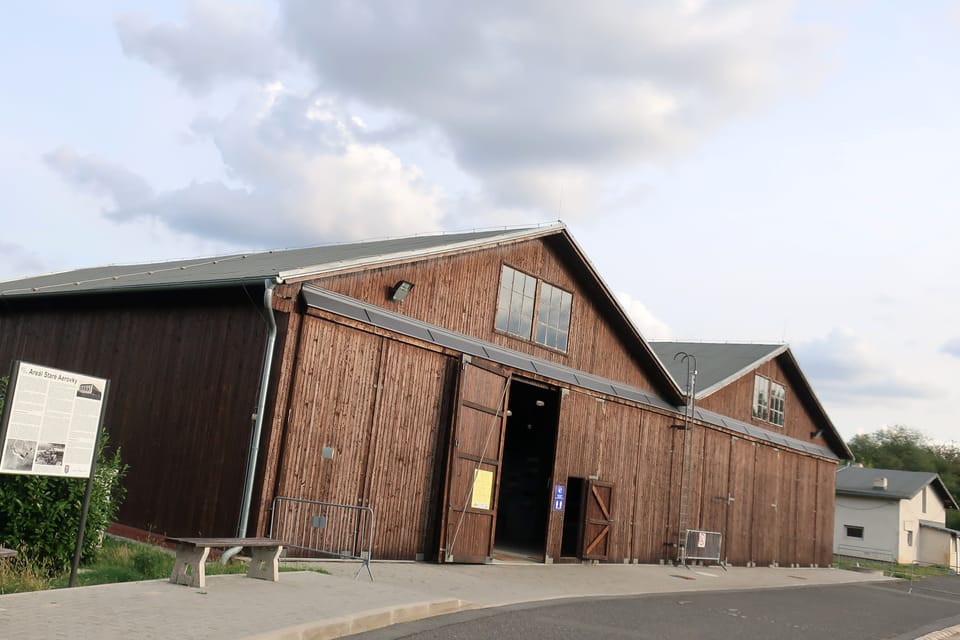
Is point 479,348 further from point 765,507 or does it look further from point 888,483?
point 888,483

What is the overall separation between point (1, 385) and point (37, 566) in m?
3.04

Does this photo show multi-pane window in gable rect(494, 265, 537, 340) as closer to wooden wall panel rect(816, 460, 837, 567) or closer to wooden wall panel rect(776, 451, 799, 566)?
wooden wall panel rect(776, 451, 799, 566)

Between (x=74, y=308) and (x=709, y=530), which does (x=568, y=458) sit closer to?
(x=709, y=530)

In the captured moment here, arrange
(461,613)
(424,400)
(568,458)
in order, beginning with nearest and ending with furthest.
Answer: (461,613) < (424,400) < (568,458)

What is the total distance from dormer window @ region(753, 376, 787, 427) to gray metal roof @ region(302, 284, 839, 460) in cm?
226

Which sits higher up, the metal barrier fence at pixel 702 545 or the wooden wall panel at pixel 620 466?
the wooden wall panel at pixel 620 466

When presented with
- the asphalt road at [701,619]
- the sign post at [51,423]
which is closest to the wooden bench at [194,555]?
the sign post at [51,423]

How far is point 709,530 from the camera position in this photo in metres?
25.4

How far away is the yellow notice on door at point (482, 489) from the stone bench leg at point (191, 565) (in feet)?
25.1

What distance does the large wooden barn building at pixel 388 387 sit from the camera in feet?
45.0

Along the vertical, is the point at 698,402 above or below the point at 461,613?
above

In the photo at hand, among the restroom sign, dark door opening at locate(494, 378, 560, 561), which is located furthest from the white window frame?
dark door opening at locate(494, 378, 560, 561)

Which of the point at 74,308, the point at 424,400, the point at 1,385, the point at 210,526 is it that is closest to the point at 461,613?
the point at 210,526

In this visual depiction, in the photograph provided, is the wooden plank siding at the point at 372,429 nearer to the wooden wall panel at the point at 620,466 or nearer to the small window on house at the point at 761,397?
the wooden wall panel at the point at 620,466
